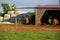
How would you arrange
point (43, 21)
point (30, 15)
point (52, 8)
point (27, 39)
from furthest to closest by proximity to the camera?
point (30, 15), point (43, 21), point (52, 8), point (27, 39)

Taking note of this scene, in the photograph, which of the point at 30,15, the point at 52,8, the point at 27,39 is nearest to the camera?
the point at 27,39

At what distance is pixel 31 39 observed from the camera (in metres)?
10.8

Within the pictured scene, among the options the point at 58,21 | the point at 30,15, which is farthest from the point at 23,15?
the point at 58,21

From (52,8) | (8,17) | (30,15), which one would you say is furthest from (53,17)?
(8,17)

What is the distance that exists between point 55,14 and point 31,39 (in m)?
21.3

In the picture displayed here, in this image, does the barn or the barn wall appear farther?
→ the barn wall

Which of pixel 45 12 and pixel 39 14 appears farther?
pixel 45 12

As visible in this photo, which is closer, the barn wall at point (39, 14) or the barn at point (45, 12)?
the barn at point (45, 12)

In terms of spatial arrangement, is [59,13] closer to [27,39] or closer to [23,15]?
[23,15]

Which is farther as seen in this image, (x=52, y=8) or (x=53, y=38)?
(x=52, y=8)

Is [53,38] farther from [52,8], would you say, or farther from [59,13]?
[59,13]

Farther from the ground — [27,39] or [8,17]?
[27,39]

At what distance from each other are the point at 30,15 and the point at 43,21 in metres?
6.13

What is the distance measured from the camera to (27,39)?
35.0 ft
